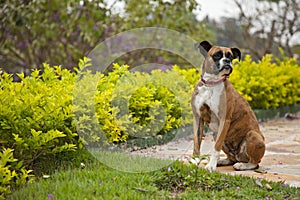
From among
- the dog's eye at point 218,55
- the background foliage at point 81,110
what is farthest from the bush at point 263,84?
the dog's eye at point 218,55

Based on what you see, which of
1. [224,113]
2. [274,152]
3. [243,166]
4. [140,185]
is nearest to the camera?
[140,185]

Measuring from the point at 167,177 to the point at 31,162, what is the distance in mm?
1230

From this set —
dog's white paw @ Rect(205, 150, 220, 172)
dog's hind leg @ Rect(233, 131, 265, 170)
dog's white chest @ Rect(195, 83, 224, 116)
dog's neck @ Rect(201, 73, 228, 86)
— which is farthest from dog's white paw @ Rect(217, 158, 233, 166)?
dog's neck @ Rect(201, 73, 228, 86)

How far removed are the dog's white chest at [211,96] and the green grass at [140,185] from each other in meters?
0.65

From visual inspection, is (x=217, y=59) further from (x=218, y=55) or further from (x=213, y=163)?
(x=213, y=163)

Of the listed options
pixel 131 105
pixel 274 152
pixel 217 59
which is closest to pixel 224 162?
pixel 274 152

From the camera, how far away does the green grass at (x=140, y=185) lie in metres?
3.10

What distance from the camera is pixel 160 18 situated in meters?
9.84

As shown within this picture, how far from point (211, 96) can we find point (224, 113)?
20 centimetres

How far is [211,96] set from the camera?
13.4 feet

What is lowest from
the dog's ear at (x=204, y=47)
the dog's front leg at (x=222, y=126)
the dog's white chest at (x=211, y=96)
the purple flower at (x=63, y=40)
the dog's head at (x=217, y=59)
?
the dog's front leg at (x=222, y=126)

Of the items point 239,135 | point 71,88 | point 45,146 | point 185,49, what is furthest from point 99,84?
point 185,49

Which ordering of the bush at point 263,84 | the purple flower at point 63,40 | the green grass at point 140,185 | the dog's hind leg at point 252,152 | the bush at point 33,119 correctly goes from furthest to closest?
1. the purple flower at point 63,40
2. the bush at point 263,84
3. the dog's hind leg at point 252,152
4. the bush at point 33,119
5. the green grass at point 140,185

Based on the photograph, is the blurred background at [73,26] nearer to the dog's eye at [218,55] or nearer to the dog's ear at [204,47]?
the dog's ear at [204,47]
